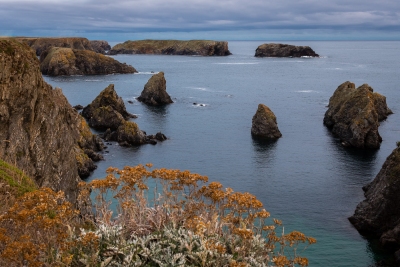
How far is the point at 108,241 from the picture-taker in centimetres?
1191

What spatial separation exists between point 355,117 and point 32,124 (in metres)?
71.9

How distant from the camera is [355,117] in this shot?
8862 cm

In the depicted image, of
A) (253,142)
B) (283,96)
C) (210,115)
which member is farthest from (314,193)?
(283,96)

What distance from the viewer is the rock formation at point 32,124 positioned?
32.8 m

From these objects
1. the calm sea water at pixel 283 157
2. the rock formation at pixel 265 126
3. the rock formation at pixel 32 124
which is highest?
the rock formation at pixel 32 124

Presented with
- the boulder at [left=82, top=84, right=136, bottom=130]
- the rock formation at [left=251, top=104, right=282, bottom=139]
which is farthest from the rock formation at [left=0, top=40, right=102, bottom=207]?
the rock formation at [left=251, top=104, right=282, bottom=139]

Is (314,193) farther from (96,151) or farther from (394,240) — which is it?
(96,151)

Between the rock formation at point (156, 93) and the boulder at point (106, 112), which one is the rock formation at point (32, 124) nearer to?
the boulder at point (106, 112)

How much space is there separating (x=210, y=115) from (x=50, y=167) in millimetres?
78754

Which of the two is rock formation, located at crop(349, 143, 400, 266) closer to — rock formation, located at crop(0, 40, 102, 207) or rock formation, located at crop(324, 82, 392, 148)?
rock formation, located at crop(0, 40, 102, 207)

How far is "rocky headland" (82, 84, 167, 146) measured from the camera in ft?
274

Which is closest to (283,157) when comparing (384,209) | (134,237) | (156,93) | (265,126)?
(265,126)

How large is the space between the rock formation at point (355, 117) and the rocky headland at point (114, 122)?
131ft

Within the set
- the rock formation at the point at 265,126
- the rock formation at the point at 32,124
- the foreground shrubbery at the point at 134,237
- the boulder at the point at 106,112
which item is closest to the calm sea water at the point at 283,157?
the rock formation at the point at 265,126
